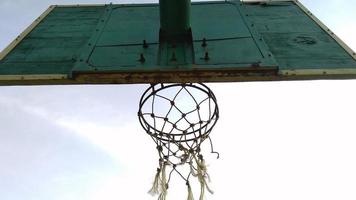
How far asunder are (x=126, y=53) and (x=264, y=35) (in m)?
1.19

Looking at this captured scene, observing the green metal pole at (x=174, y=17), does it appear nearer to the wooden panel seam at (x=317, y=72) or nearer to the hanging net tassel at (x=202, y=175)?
the wooden panel seam at (x=317, y=72)

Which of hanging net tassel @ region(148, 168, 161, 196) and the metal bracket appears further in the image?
hanging net tassel @ region(148, 168, 161, 196)

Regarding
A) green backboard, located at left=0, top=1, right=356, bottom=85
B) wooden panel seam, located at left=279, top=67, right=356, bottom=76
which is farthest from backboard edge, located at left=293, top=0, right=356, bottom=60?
wooden panel seam, located at left=279, top=67, right=356, bottom=76

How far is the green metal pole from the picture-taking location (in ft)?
13.3

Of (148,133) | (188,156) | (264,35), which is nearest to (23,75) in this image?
(148,133)

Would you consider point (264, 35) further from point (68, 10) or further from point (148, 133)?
point (68, 10)

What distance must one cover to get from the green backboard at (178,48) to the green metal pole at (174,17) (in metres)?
0.06

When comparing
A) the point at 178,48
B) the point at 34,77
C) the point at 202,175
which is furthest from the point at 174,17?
the point at 202,175

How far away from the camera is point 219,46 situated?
4.07 meters

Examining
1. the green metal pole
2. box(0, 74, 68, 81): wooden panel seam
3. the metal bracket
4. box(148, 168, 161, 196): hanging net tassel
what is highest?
the green metal pole

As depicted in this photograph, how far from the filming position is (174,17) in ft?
13.5

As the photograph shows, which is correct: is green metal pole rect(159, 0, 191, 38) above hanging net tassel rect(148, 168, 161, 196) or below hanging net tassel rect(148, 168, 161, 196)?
above

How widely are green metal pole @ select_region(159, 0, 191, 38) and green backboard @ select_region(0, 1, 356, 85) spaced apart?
0.20 ft

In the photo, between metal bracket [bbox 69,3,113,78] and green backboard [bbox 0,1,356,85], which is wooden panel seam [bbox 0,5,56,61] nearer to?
green backboard [bbox 0,1,356,85]
